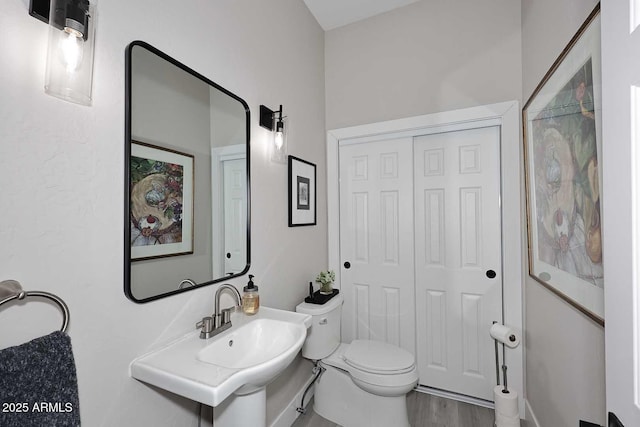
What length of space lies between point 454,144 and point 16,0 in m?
2.23

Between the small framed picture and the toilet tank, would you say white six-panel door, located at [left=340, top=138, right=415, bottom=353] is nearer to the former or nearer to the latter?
the small framed picture

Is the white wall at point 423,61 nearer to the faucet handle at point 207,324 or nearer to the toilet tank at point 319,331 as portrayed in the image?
the toilet tank at point 319,331

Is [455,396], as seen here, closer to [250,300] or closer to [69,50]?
[250,300]

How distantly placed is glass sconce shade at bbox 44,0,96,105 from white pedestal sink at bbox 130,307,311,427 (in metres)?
0.83

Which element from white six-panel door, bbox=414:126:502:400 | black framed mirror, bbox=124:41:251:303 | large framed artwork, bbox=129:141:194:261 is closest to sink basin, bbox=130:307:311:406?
black framed mirror, bbox=124:41:251:303

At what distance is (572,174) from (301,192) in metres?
1.43

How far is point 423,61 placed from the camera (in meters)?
2.12

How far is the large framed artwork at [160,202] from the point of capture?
96cm

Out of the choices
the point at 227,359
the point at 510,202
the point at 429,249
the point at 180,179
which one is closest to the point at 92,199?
the point at 180,179

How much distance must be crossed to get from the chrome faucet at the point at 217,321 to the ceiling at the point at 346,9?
2.15 meters

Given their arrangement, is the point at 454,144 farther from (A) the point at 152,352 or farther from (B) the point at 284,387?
(A) the point at 152,352

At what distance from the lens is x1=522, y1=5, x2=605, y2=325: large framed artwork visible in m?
0.93

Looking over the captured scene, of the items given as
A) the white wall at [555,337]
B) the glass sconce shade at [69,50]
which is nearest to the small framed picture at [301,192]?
the glass sconce shade at [69,50]

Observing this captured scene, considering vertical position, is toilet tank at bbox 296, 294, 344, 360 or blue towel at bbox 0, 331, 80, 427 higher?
blue towel at bbox 0, 331, 80, 427
